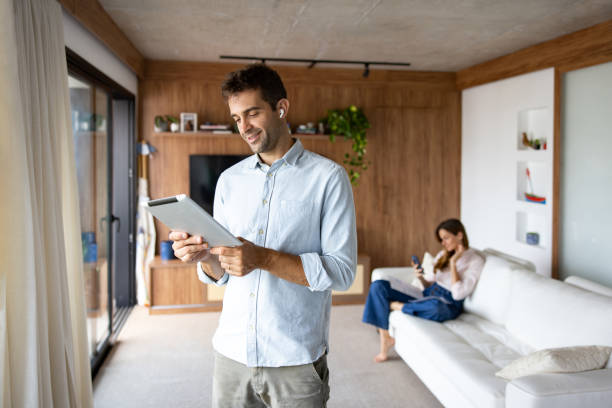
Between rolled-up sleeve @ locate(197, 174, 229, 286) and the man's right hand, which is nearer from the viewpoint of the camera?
the man's right hand

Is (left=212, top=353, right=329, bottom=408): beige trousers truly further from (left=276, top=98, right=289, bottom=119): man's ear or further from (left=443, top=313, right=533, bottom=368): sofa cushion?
(left=443, top=313, right=533, bottom=368): sofa cushion

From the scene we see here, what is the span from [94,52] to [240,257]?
2819 mm

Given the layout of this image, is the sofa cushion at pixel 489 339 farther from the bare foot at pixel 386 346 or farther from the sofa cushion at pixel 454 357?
the bare foot at pixel 386 346

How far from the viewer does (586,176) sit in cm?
387

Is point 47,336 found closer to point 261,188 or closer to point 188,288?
point 261,188

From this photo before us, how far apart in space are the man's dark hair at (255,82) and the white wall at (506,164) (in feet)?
11.8

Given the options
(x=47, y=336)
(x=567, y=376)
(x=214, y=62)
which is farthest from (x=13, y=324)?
(x=214, y=62)

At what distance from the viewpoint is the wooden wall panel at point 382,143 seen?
527cm

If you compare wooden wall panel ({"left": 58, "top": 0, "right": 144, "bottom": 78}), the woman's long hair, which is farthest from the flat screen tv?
the woman's long hair

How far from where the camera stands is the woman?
3438 millimetres

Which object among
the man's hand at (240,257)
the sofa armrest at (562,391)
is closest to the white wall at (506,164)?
the sofa armrest at (562,391)

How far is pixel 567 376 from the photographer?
2090mm

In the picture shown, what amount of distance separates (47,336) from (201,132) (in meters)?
3.43

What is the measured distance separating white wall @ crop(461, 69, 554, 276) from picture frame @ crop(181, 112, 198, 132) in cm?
308
